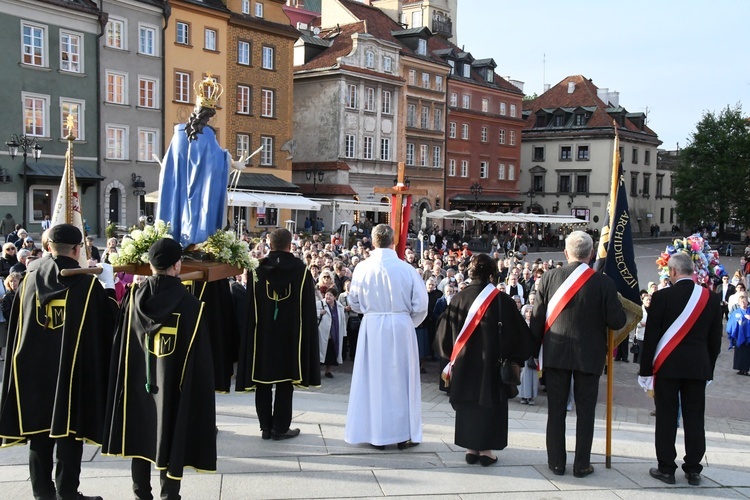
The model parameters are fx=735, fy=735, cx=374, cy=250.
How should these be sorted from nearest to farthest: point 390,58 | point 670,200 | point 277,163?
1. point 277,163
2. point 390,58
3. point 670,200

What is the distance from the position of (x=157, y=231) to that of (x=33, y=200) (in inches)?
1128

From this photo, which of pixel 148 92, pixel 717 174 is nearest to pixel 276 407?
pixel 148 92

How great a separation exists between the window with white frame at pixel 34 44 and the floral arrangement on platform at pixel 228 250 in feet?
95.9

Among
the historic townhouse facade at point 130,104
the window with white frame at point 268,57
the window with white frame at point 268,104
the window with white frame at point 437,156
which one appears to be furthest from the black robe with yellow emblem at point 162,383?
the window with white frame at point 437,156

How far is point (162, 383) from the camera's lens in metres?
4.76

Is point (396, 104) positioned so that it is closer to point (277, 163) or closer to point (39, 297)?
point (277, 163)

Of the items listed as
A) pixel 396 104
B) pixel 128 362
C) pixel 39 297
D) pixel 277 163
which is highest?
pixel 396 104

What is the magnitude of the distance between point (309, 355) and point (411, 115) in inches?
1880

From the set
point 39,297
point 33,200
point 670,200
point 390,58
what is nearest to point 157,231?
point 39,297

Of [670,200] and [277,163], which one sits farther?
[670,200]

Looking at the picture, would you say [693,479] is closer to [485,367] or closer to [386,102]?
[485,367]

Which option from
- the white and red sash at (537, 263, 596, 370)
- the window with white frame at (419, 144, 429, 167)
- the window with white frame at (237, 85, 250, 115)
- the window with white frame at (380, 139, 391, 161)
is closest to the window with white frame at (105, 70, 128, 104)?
the window with white frame at (237, 85, 250, 115)

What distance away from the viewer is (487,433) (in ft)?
19.8

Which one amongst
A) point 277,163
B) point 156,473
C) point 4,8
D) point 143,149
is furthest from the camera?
point 277,163
